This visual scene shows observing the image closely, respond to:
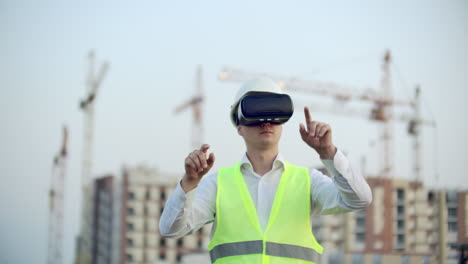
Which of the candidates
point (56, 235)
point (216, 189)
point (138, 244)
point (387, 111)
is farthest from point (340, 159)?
point (138, 244)

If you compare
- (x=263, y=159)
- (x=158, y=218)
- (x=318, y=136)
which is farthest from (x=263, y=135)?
(x=158, y=218)

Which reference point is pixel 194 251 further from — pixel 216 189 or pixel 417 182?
pixel 216 189

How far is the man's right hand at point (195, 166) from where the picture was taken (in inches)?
131

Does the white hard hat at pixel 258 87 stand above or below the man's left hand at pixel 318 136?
above

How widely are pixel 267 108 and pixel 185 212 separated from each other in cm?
68

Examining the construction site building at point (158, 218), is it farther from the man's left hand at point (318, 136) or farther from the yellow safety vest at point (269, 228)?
the man's left hand at point (318, 136)

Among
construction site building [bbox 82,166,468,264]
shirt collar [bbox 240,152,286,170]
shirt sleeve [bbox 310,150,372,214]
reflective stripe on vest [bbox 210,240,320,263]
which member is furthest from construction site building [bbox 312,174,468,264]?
shirt sleeve [bbox 310,150,372,214]

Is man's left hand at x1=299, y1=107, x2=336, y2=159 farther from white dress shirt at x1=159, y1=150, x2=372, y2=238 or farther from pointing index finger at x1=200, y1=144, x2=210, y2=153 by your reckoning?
pointing index finger at x1=200, y1=144, x2=210, y2=153

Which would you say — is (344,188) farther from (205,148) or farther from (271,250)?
(205,148)

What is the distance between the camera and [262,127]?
366cm

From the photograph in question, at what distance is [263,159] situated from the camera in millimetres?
3773

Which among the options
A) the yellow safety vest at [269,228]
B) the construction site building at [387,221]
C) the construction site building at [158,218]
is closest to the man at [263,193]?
the yellow safety vest at [269,228]

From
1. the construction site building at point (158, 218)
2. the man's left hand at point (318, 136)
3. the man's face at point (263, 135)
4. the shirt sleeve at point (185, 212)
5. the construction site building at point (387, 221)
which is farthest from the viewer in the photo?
the construction site building at point (158, 218)

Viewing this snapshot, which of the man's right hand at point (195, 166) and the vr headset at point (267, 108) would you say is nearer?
the man's right hand at point (195, 166)
